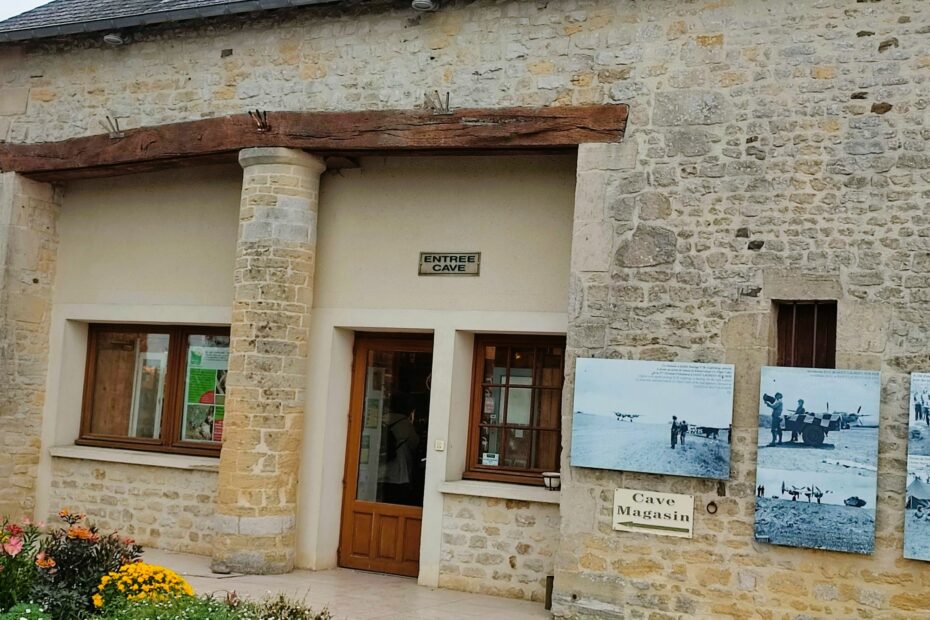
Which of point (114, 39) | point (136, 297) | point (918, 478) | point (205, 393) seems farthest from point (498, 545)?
point (114, 39)

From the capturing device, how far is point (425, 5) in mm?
8875

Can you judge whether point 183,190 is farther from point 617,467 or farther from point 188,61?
point 617,467

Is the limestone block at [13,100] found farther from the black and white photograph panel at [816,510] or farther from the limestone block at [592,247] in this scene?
the black and white photograph panel at [816,510]

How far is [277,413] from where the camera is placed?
9422 millimetres

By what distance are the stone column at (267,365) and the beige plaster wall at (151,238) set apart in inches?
40.6

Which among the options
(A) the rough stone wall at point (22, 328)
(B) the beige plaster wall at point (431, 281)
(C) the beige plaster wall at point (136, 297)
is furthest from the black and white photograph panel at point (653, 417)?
(A) the rough stone wall at point (22, 328)

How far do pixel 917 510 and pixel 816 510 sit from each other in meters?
0.63

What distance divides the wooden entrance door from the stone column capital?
1.68m

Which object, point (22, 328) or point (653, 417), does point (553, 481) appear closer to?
point (653, 417)

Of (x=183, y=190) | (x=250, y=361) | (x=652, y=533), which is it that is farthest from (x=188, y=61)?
(x=652, y=533)

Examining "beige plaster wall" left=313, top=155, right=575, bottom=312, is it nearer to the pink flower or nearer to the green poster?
the green poster

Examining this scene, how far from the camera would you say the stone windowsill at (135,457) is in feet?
34.2

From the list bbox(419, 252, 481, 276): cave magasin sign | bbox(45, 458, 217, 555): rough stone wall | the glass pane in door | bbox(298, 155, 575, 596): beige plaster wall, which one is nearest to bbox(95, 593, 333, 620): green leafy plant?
bbox(298, 155, 575, 596): beige plaster wall

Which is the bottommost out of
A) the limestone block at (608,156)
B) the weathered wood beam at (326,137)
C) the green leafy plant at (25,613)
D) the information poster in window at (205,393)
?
the green leafy plant at (25,613)
